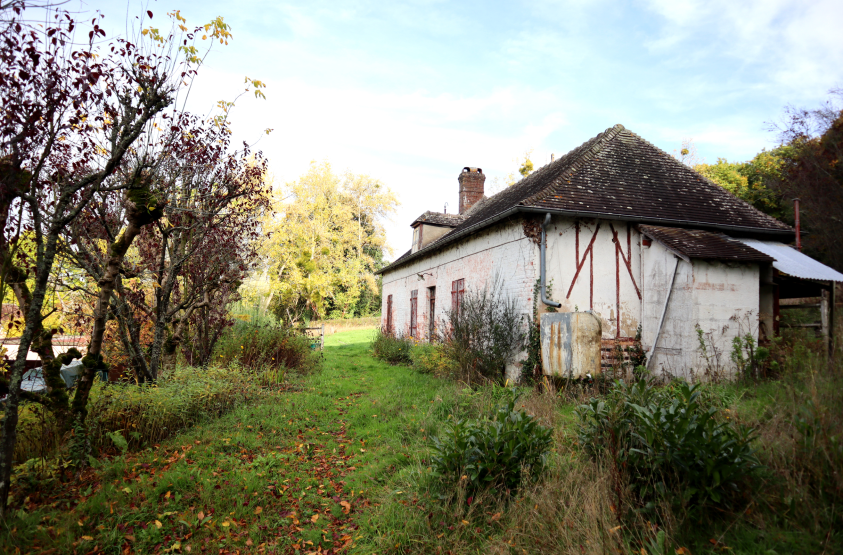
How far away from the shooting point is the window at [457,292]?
11664 mm

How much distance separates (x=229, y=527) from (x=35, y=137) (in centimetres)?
339

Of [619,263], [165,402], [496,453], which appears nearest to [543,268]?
[619,263]

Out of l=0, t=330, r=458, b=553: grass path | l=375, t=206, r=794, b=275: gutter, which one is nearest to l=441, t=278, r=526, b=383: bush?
l=375, t=206, r=794, b=275: gutter

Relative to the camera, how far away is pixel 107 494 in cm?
379

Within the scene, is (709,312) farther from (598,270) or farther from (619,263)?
(598,270)

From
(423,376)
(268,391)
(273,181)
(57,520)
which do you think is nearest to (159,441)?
(57,520)

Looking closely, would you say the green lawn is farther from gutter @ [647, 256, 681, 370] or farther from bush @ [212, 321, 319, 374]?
gutter @ [647, 256, 681, 370]

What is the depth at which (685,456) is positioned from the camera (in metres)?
2.69

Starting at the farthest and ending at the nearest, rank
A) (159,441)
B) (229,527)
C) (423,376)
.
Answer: (423,376), (159,441), (229,527)

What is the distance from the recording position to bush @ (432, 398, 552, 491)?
3508 mm

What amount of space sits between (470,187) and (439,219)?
126 inches

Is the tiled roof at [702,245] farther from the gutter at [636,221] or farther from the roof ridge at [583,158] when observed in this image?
the roof ridge at [583,158]

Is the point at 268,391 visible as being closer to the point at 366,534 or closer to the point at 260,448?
the point at 260,448

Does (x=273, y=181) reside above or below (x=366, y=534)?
above
